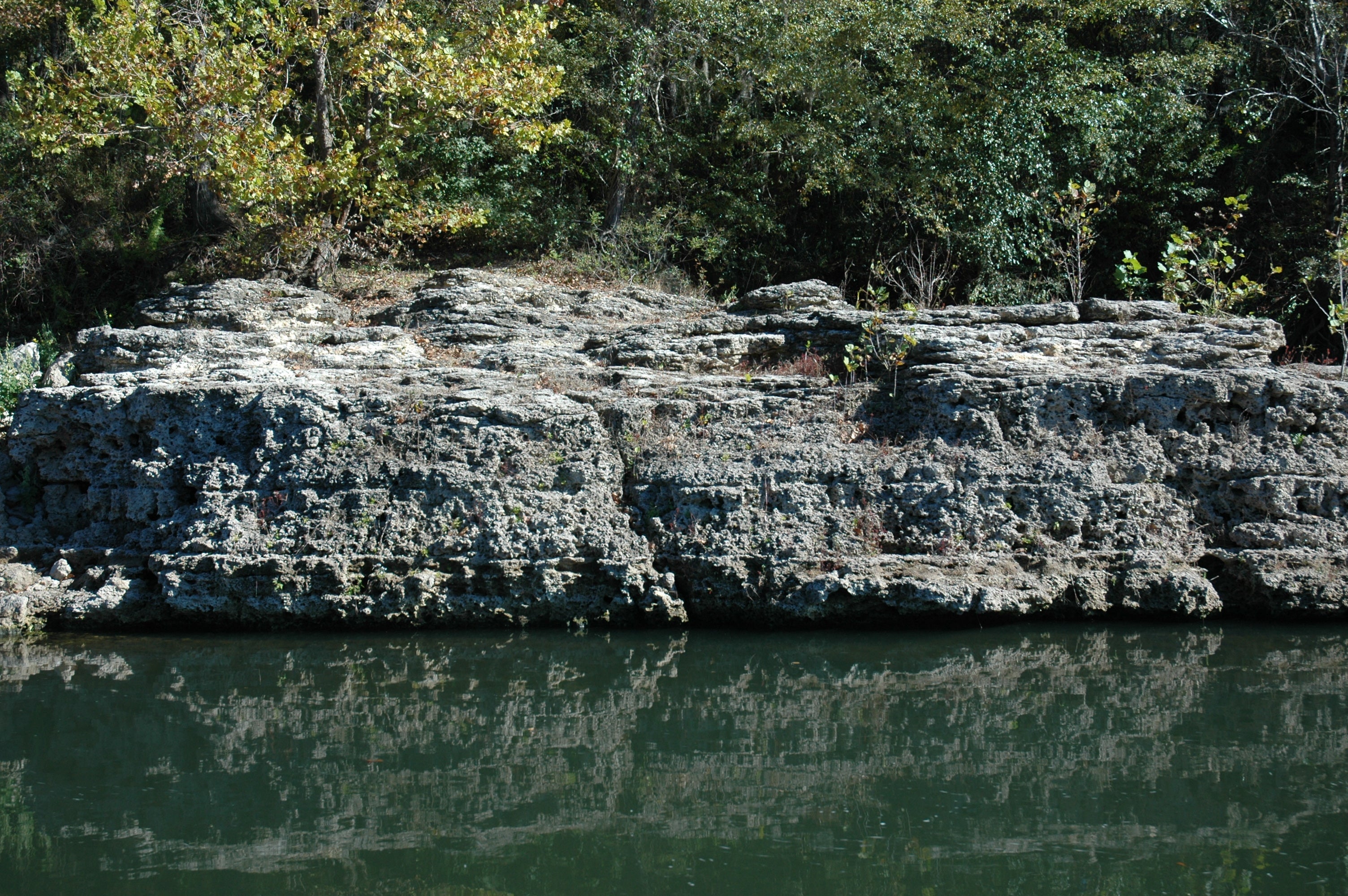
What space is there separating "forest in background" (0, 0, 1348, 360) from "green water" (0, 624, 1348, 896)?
6819 millimetres

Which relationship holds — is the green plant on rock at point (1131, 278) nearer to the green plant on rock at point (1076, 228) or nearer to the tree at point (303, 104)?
the green plant on rock at point (1076, 228)

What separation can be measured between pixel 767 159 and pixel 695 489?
832cm

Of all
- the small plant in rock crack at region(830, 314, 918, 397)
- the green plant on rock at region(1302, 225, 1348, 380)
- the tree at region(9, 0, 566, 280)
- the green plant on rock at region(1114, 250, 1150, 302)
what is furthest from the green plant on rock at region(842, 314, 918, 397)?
the tree at region(9, 0, 566, 280)

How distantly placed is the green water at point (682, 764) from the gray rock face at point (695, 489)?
0.42m

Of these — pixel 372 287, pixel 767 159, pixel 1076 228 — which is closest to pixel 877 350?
pixel 1076 228

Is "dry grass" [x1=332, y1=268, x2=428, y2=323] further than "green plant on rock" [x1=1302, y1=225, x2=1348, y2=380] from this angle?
Yes

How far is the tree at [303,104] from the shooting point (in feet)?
37.6

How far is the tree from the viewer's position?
1145cm

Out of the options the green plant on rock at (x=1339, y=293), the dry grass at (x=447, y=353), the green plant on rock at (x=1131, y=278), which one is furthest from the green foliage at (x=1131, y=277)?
the dry grass at (x=447, y=353)

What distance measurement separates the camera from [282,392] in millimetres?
8836

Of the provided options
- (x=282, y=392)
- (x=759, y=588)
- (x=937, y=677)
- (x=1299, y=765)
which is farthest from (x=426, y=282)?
(x=1299, y=765)

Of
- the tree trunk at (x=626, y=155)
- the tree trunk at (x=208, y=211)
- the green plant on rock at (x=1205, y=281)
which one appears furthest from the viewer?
the tree trunk at (x=208, y=211)

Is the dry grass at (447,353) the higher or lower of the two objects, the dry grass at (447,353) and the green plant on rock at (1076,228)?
the lower

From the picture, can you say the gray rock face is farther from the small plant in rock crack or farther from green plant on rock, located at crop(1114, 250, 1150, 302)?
green plant on rock, located at crop(1114, 250, 1150, 302)
